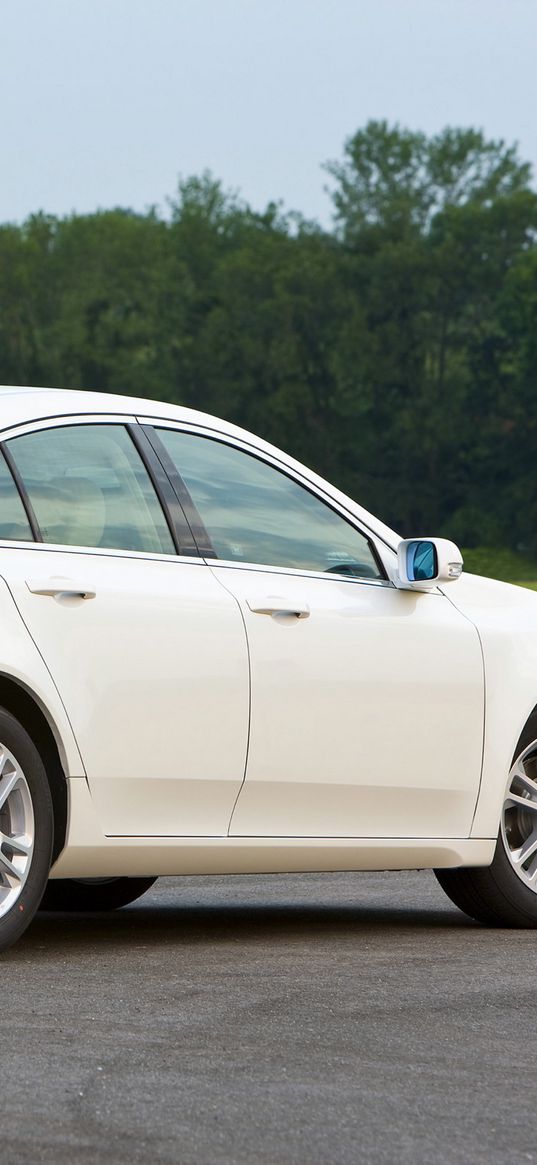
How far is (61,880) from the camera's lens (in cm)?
715

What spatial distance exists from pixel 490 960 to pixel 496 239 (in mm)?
99320

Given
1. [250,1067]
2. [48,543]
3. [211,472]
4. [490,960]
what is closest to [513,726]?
[490,960]

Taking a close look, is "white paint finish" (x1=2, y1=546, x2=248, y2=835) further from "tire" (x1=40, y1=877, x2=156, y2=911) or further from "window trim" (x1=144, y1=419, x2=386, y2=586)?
"tire" (x1=40, y1=877, x2=156, y2=911)

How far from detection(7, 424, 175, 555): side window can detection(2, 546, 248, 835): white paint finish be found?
0.32 feet

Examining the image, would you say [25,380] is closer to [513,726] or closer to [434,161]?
[434,161]

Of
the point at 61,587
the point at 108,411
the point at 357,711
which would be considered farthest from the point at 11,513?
the point at 357,711

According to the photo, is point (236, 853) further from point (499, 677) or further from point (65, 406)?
point (65, 406)

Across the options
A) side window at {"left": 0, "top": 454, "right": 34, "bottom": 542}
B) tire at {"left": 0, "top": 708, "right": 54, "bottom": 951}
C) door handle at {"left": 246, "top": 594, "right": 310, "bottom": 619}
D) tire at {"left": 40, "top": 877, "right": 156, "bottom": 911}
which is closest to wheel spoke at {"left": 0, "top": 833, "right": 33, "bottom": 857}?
tire at {"left": 0, "top": 708, "right": 54, "bottom": 951}

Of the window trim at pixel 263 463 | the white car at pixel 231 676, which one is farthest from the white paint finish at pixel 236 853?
the window trim at pixel 263 463

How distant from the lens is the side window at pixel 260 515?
6148 mm

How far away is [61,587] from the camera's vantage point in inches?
216

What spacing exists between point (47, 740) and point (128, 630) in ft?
1.34

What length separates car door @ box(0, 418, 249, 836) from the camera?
553cm

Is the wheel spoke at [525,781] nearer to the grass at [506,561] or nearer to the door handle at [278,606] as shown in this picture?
the door handle at [278,606]
